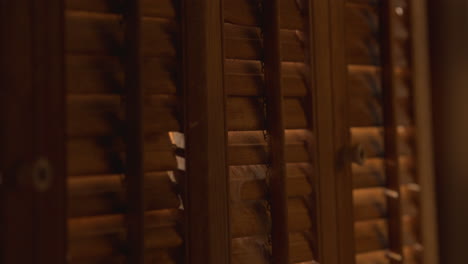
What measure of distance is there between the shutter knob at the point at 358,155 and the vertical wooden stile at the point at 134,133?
0.46 meters

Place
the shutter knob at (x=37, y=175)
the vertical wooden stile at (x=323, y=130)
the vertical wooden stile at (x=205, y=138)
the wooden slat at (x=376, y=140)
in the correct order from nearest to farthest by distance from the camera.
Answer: the shutter knob at (x=37, y=175), the vertical wooden stile at (x=205, y=138), the vertical wooden stile at (x=323, y=130), the wooden slat at (x=376, y=140)

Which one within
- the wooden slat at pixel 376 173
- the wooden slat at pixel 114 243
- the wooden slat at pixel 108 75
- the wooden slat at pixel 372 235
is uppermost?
the wooden slat at pixel 108 75

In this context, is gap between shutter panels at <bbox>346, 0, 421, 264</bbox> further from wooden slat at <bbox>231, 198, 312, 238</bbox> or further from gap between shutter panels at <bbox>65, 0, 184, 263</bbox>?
gap between shutter panels at <bbox>65, 0, 184, 263</bbox>

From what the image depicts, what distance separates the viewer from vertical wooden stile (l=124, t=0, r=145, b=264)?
33.0 inches

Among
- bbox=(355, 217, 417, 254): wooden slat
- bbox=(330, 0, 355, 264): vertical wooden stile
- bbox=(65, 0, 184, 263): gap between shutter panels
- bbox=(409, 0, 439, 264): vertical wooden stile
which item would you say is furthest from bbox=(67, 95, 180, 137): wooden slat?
bbox=(409, 0, 439, 264): vertical wooden stile

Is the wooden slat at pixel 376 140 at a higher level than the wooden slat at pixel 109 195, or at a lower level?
higher

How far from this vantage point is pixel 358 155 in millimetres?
1074

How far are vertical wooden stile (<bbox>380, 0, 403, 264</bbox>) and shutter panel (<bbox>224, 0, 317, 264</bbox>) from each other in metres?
0.22

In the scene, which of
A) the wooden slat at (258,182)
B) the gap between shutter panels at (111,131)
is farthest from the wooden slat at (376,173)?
the gap between shutter panels at (111,131)

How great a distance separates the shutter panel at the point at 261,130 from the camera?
99cm

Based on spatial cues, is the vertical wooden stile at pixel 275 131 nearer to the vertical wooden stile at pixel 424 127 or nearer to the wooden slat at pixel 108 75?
the wooden slat at pixel 108 75

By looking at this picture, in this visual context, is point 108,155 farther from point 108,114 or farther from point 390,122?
point 390,122

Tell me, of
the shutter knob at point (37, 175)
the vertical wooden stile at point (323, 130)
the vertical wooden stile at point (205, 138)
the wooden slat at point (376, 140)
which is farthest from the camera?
the wooden slat at point (376, 140)

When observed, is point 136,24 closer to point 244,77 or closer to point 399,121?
point 244,77
